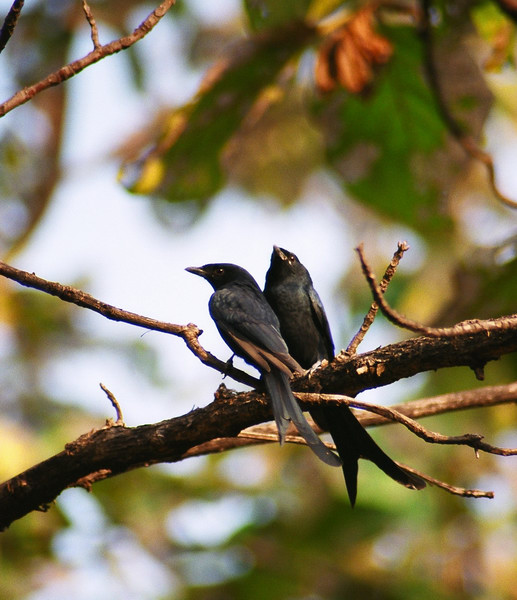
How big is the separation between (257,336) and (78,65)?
1428 mm

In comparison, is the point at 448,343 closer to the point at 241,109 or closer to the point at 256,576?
the point at 241,109

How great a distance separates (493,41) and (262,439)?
8.85 feet

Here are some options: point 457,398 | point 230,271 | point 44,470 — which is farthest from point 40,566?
point 457,398

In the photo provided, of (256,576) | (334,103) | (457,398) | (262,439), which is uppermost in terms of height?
(334,103)

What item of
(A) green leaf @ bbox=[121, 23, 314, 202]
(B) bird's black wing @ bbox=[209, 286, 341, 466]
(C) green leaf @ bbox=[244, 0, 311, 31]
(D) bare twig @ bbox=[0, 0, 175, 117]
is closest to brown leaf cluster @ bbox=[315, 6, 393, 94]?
(A) green leaf @ bbox=[121, 23, 314, 202]

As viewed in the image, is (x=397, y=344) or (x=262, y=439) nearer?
(x=397, y=344)

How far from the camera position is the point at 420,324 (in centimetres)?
221

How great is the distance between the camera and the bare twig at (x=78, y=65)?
270 cm

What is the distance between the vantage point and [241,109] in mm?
4074

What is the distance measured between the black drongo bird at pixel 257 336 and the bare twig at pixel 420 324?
2.55 ft

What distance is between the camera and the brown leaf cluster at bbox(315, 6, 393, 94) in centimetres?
407

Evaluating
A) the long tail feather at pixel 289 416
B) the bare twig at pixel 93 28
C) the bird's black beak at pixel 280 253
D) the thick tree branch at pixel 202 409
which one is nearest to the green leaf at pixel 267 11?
the bare twig at pixel 93 28

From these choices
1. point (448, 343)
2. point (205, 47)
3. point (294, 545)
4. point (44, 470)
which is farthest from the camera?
point (205, 47)

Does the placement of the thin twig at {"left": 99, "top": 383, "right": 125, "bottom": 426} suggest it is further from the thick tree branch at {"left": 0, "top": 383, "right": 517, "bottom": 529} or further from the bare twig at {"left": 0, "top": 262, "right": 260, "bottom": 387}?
the bare twig at {"left": 0, "top": 262, "right": 260, "bottom": 387}
